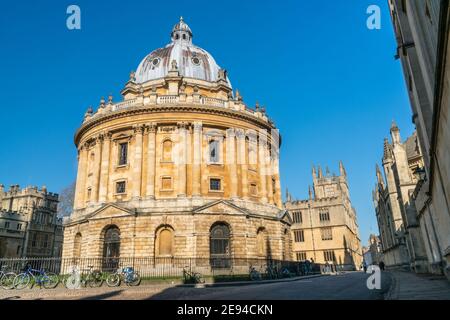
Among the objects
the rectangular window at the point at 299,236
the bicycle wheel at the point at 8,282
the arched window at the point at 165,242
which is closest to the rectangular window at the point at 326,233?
the rectangular window at the point at 299,236

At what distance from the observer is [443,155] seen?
11.8 metres

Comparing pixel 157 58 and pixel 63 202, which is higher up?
pixel 63 202

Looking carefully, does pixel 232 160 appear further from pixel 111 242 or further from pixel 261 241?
pixel 111 242

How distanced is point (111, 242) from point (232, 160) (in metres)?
13.5

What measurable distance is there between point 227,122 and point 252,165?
524 cm

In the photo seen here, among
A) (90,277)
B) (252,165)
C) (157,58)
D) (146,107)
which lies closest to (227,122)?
(252,165)

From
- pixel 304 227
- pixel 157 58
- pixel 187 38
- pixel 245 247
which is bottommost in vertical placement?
pixel 245 247

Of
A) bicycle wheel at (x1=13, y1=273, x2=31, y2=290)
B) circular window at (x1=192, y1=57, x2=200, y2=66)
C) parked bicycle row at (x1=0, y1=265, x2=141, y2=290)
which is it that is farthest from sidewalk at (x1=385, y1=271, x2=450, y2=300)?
circular window at (x1=192, y1=57, x2=200, y2=66)

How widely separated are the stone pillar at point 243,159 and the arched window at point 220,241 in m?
4.17

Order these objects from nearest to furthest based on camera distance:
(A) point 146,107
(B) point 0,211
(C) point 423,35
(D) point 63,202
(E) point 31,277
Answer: (C) point 423,35
(E) point 31,277
(A) point 146,107
(B) point 0,211
(D) point 63,202

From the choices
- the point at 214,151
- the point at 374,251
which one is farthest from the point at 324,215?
the point at 214,151

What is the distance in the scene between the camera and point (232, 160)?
32969mm

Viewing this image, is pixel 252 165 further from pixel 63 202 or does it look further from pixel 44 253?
pixel 63 202

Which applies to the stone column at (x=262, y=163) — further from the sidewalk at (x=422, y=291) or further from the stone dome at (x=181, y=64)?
the sidewalk at (x=422, y=291)
